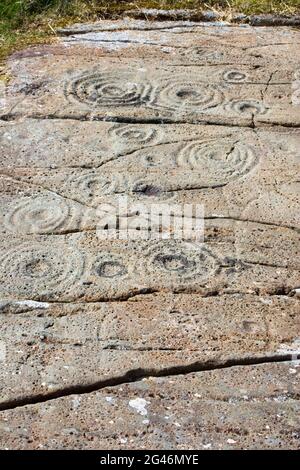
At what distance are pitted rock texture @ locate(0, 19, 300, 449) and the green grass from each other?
281 mm

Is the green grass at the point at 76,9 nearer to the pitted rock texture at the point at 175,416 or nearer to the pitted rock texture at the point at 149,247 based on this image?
the pitted rock texture at the point at 149,247

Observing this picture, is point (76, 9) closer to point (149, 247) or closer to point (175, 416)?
point (149, 247)

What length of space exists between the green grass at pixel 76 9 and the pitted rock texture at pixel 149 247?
281 mm

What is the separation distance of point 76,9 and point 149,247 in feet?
7.32

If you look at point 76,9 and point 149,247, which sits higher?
point 76,9

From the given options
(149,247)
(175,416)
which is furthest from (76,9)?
(175,416)

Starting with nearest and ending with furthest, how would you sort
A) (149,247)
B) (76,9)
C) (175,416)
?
(175,416)
(149,247)
(76,9)

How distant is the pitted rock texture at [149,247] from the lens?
226 centimetres

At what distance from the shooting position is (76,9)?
4691 mm

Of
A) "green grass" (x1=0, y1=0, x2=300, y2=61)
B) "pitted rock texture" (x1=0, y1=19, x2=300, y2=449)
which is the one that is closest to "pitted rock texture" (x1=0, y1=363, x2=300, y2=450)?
"pitted rock texture" (x1=0, y1=19, x2=300, y2=449)


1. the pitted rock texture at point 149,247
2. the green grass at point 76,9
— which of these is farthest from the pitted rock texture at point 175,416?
the green grass at point 76,9

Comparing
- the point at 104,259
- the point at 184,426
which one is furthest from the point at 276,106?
the point at 184,426

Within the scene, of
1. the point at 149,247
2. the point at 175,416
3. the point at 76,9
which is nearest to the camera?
the point at 175,416
